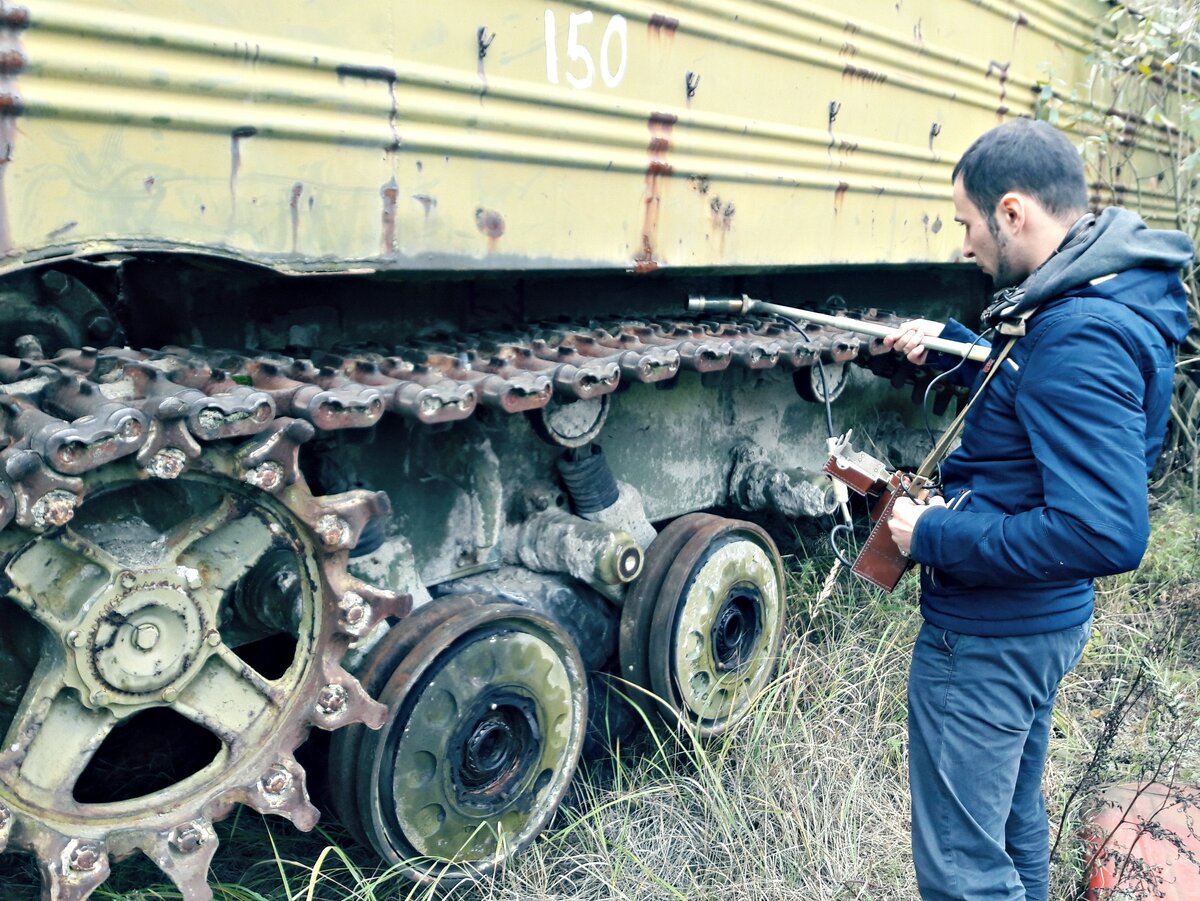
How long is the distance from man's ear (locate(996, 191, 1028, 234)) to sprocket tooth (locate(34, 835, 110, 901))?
206 centimetres

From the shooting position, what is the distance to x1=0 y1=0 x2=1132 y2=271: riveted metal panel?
5.98 feet

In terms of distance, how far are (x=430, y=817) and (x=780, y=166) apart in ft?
6.95

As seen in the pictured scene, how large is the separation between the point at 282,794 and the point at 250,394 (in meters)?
0.83

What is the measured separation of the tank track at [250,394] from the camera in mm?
1734

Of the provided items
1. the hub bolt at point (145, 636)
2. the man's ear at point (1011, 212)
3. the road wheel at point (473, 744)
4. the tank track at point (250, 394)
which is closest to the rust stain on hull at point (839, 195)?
the tank track at point (250, 394)

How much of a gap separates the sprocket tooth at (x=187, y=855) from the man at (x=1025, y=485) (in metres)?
1.44

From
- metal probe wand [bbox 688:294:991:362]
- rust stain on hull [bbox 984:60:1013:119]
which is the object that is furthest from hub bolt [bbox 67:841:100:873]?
rust stain on hull [bbox 984:60:1013:119]

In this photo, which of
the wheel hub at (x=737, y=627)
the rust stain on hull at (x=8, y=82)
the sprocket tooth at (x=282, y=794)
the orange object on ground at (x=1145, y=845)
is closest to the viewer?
the rust stain on hull at (x=8, y=82)

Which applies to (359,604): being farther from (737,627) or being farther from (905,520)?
(737,627)

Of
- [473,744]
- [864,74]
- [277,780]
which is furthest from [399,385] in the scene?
[864,74]

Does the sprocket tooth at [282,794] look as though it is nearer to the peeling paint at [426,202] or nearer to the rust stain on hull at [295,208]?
the rust stain on hull at [295,208]

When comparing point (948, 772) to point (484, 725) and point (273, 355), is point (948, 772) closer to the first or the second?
point (484, 725)

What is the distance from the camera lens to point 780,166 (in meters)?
3.37

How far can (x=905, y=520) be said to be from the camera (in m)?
2.30
